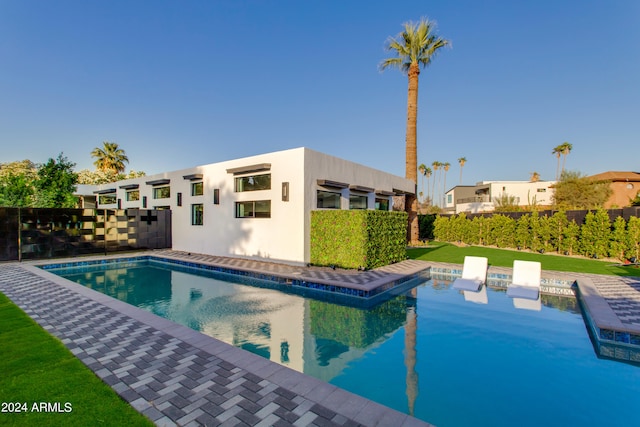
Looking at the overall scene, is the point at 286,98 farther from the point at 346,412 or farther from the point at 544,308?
the point at 346,412

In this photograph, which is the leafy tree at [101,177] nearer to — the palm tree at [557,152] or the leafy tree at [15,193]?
the leafy tree at [15,193]

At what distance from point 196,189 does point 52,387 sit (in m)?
15.7

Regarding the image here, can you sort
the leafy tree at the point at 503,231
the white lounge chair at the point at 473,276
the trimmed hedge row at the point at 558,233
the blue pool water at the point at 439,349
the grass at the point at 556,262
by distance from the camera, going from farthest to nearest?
the leafy tree at the point at 503,231, the trimmed hedge row at the point at 558,233, the grass at the point at 556,262, the white lounge chair at the point at 473,276, the blue pool water at the point at 439,349

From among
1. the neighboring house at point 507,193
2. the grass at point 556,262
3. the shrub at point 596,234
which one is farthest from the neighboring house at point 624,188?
the grass at point 556,262

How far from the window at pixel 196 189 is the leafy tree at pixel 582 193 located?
34735 millimetres

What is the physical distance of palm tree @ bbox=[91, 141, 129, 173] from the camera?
123ft

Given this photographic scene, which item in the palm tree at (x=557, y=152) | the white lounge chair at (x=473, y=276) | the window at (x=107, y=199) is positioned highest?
the palm tree at (x=557, y=152)

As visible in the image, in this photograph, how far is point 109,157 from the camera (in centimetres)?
3803

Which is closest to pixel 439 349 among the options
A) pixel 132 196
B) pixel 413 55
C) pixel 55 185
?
pixel 413 55

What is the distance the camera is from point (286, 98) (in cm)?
2217

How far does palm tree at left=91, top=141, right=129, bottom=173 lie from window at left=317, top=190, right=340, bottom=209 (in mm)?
36958

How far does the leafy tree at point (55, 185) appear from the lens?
2542 centimetres

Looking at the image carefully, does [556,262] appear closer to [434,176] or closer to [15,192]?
[15,192]

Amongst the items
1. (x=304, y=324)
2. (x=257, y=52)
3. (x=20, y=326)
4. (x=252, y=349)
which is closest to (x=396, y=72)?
(x=257, y=52)
